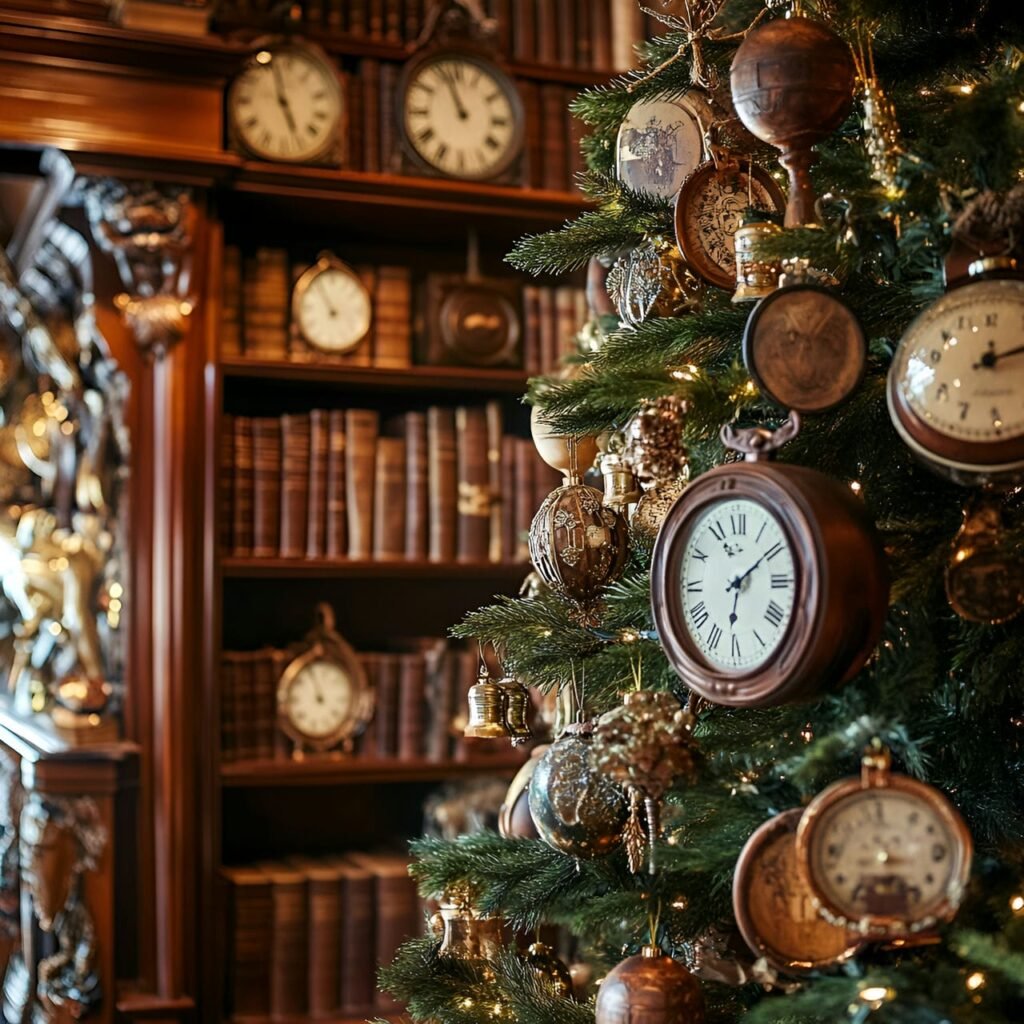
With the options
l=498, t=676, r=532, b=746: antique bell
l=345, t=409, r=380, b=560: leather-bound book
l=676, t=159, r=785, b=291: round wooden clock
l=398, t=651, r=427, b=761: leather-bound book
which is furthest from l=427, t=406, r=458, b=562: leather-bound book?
l=676, t=159, r=785, b=291: round wooden clock

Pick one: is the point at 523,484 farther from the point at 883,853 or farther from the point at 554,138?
the point at 883,853

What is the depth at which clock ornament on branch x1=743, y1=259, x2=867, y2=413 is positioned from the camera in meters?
1.03

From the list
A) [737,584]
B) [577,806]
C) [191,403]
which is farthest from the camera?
[191,403]

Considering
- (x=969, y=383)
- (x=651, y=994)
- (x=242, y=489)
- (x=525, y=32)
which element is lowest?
(x=651, y=994)

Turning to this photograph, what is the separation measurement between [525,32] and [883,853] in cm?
261

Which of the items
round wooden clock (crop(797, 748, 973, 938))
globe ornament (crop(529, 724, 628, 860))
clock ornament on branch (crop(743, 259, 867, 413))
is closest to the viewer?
round wooden clock (crop(797, 748, 973, 938))

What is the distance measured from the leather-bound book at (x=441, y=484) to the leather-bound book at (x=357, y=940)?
677mm

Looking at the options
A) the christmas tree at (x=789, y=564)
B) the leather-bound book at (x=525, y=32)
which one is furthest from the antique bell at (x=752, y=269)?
the leather-bound book at (x=525, y=32)

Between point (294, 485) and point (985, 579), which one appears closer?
point (985, 579)

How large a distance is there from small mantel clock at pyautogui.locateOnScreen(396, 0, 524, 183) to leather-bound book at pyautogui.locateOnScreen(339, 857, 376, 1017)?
1447mm

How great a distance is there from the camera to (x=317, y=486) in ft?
9.85

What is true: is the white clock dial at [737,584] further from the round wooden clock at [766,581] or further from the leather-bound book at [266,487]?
the leather-bound book at [266,487]

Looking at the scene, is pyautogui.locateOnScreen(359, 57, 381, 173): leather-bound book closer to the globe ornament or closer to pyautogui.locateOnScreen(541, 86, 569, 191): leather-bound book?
pyautogui.locateOnScreen(541, 86, 569, 191): leather-bound book

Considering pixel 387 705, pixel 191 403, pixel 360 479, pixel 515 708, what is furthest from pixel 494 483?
pixel 515 708
